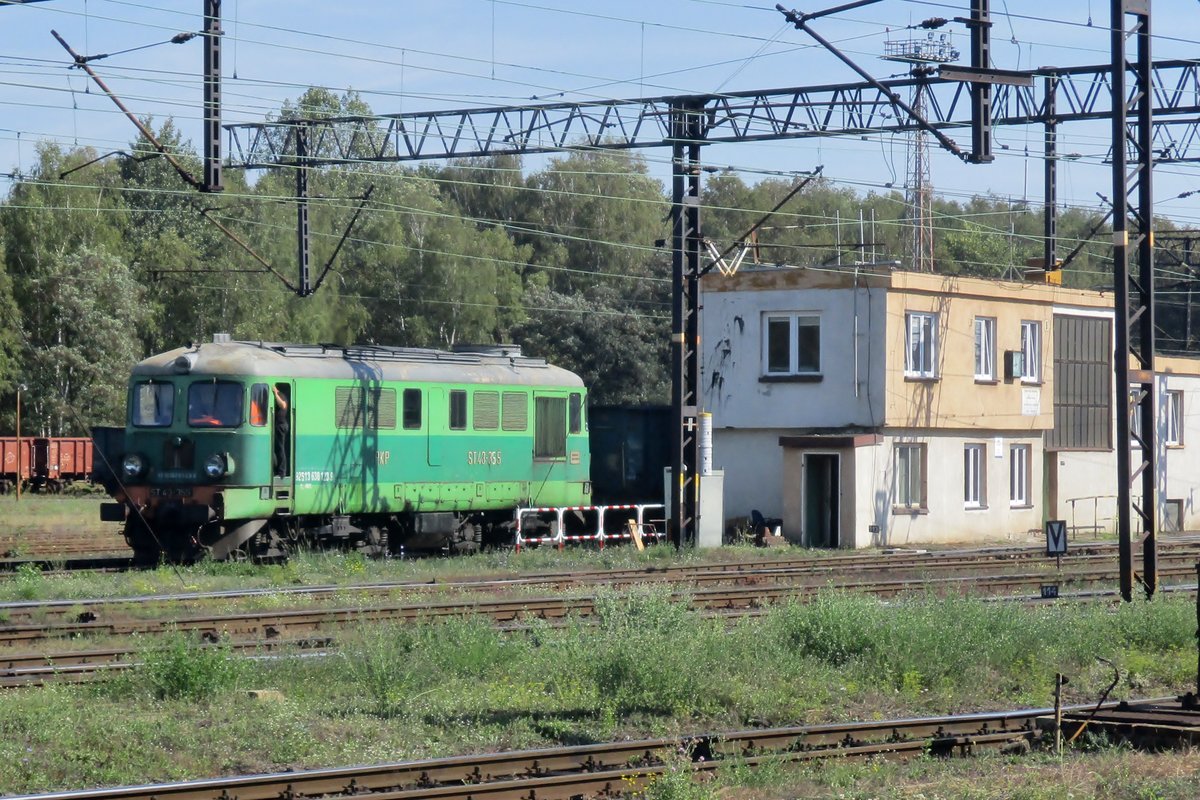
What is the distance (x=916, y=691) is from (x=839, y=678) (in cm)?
68

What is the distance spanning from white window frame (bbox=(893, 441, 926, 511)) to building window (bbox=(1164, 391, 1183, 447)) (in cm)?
1127

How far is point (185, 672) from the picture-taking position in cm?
1238

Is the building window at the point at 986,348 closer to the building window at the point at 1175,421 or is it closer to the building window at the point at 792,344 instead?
the building window at the point at 792,344

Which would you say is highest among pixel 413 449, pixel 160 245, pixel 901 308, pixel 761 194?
pixel 761 194

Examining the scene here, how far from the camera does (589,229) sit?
77.9m

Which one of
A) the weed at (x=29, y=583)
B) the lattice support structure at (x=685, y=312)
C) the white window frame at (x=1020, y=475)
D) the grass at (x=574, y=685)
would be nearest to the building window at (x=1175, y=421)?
the white window frame at (x=1020, y=475)

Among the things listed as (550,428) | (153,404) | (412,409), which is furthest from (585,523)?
(153,404)

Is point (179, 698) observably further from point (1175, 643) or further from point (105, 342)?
point (105, 342)

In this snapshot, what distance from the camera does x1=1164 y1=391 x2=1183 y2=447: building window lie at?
4147 centimetres

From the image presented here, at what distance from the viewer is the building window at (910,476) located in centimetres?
3306

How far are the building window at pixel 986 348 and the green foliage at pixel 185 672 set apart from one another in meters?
25.5

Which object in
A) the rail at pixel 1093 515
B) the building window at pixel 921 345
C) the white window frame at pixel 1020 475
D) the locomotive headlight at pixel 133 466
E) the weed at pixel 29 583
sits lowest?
the rail at pixel 1093 515

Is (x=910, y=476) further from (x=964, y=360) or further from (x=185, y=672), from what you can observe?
(x=185, y=672)

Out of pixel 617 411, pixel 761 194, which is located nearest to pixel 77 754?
pixel 617 411
